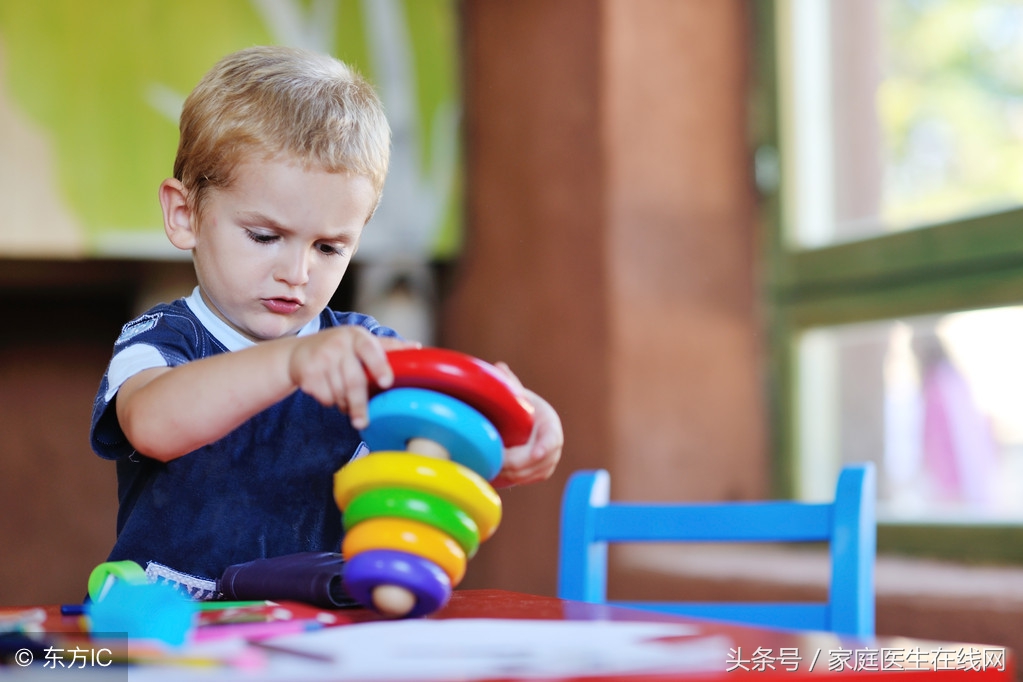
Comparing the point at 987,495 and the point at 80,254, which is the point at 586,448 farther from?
the point at 80,254

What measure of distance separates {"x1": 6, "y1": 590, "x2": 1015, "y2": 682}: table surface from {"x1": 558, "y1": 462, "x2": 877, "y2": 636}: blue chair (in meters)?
0.29

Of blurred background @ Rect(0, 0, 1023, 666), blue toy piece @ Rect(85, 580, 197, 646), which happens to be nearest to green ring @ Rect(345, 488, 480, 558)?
blue toy piece @ Rect(85, 580, 197, 646)

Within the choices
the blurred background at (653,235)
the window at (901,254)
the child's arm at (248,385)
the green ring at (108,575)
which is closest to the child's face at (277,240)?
the child's arm at (248,385)

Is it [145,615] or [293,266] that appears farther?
[293,266]

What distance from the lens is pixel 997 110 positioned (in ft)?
Answer: 5.23

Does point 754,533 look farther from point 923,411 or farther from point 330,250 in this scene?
point 923,411

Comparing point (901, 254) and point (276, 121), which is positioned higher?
point (901, 254)

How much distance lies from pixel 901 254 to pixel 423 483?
1318mm

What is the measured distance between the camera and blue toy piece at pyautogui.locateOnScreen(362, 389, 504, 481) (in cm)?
55

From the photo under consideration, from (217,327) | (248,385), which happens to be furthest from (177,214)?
(248,385)

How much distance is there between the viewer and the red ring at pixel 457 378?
0.55 metres

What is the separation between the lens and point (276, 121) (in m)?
0.80

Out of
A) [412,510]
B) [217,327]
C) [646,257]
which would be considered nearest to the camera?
[412,510]

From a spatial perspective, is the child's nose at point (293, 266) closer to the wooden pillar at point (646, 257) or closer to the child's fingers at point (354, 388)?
the child's fingers at point (354, 388)
